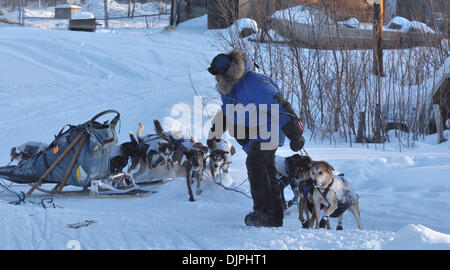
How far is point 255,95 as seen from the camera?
3928 millimetres

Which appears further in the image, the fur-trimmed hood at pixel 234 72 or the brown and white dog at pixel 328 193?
the brown and white dog at pixel 328 193

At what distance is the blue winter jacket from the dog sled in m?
2.00

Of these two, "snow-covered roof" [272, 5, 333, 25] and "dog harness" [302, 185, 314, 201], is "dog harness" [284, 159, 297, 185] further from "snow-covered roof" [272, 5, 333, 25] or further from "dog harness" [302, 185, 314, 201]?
"snow-covered roof" [272, 5, 333, 25]

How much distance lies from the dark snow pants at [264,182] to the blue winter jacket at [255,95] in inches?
3.6

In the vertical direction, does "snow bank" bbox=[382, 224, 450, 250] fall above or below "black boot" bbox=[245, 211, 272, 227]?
above

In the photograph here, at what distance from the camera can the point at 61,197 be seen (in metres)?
5.66

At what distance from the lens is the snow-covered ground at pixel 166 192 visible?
11.7 feet

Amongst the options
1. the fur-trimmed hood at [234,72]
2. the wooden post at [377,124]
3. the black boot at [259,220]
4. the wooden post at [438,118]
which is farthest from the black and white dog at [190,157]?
the wooden post at [438,118]

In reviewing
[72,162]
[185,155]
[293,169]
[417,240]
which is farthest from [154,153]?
[417,240]

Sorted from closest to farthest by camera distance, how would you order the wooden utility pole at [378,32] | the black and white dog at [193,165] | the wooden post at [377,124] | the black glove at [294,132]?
the black glove at [294,132] < the black and white dog at [193,165] < the wooden post at [377,124] < the wooden utility pole at [378,32]

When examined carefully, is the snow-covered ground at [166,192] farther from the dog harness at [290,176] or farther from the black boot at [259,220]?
the dog harness at [290,176]

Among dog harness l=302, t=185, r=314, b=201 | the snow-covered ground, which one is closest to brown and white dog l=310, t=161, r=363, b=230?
dog harness l=302, t=185, r=314, b=201

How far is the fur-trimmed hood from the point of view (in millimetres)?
3957
